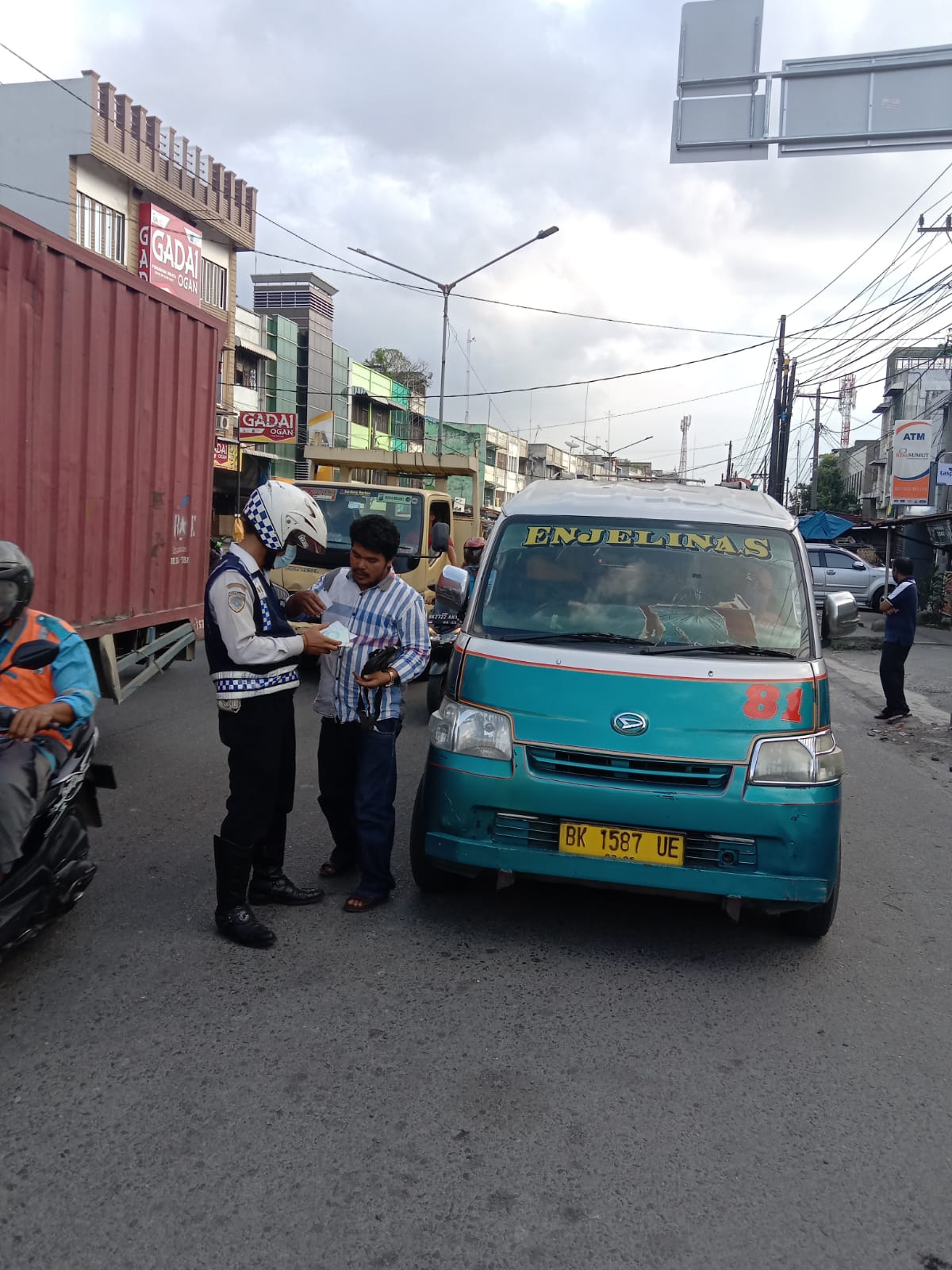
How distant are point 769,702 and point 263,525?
2.10m

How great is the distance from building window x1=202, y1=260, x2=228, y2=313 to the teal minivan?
1216 inches

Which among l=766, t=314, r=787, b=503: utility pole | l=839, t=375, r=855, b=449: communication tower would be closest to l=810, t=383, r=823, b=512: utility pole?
l=839, t=375, r=855, b=449: communication tower

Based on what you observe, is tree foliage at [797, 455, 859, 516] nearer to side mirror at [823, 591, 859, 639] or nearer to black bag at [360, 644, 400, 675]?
side mirror at [823, 591, 859, 639]

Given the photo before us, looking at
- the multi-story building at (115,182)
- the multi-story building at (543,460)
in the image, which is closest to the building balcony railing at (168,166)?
the multi-story building at (115,182)

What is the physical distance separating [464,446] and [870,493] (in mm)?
24118

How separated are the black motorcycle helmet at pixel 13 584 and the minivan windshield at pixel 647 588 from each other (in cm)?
187

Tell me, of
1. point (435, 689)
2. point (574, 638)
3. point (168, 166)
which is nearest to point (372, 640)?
point (574, 638)

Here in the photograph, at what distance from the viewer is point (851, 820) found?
6387 millimetres

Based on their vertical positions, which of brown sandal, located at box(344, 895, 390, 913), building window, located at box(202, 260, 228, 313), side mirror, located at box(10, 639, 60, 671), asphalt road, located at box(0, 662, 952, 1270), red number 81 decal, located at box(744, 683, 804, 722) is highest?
building window, located at box(202, 260, 228, 313)

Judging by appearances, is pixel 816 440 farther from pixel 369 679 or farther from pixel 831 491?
pixel 369 679

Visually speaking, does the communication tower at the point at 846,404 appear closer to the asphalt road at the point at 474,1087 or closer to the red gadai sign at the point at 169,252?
the red gadai sign at the point at 169,252

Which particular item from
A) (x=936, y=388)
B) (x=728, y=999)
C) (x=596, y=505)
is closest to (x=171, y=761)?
(x=596, y=505)

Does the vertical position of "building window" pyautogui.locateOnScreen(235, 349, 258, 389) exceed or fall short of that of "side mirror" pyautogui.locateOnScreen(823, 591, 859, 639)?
it exceeds it

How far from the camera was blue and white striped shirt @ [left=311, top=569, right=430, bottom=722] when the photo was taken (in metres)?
4.22
